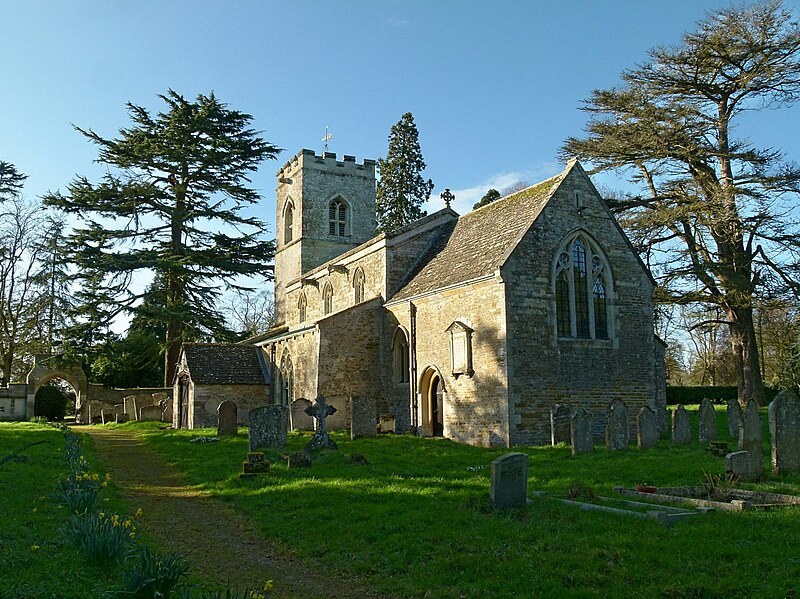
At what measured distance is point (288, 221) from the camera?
39.4 meters

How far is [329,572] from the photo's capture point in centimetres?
776

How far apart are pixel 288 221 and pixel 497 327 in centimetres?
2258

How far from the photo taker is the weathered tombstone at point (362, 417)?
19.9 m

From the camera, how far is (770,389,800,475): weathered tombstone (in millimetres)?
11414

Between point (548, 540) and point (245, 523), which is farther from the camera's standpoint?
point (245, 523)

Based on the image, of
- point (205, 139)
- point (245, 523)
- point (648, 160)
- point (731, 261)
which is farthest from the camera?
point (205, 139)

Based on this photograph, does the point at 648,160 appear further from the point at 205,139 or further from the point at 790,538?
the point at 205,139

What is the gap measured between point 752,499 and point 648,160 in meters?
19.2

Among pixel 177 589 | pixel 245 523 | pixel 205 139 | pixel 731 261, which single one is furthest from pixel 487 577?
pixel 205 139

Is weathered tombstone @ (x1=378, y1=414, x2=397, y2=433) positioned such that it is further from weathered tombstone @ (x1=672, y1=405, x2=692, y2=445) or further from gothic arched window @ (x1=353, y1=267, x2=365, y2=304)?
weathered tombstone @ (x1=672, y1=405, x2=692, y2=445)

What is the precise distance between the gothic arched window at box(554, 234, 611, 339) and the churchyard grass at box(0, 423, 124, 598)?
12.9 m

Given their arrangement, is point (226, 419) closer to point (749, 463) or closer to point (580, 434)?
point (580, 434)

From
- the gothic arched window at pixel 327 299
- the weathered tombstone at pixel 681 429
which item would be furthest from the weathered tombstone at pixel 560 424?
the gothic arched window at pixel 327 299

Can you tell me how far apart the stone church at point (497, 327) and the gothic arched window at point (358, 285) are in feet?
0.37
